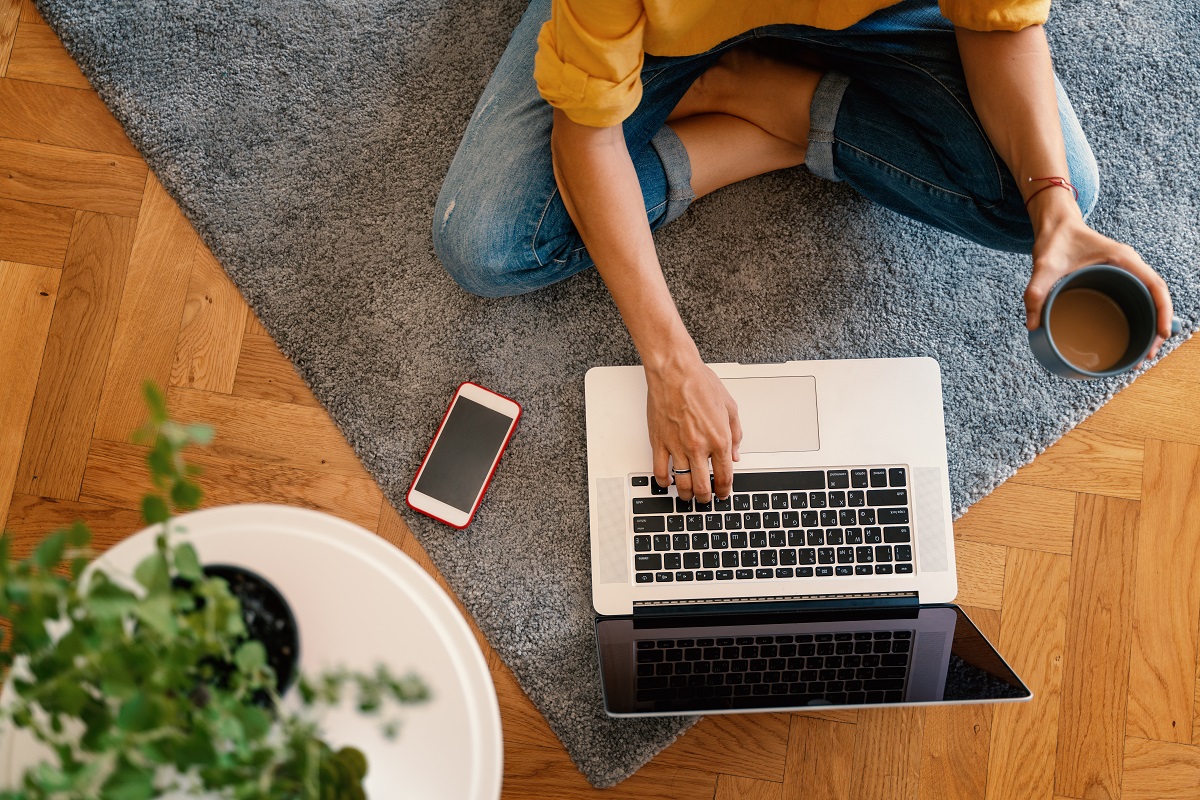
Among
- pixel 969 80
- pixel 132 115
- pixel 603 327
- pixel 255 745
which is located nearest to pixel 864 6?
pixel 969 80

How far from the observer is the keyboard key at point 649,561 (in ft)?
3.11

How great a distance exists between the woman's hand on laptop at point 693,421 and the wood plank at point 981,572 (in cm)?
38

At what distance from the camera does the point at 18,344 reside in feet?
3.55

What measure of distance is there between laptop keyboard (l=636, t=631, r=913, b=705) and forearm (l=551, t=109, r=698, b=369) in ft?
1.09

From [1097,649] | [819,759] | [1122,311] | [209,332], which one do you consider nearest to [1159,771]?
[1097,649]

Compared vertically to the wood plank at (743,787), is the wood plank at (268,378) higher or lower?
higher

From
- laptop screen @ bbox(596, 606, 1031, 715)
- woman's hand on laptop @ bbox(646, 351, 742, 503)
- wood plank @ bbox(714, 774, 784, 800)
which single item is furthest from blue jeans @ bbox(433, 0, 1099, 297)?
wood plank @ bbox(714, 774, 784, 800)

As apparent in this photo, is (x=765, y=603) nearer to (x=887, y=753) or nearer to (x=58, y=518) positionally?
(x=887, y=753)

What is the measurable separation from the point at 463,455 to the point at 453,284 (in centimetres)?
23

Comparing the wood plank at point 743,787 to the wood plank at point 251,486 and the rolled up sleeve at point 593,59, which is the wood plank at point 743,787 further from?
the rolled up sleeve at point 593,59

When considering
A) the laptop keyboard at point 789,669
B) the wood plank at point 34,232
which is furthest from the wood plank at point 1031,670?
the wood plank at point 34,232

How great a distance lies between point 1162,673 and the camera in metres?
1.04

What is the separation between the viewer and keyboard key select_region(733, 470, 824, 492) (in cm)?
Answer: 95

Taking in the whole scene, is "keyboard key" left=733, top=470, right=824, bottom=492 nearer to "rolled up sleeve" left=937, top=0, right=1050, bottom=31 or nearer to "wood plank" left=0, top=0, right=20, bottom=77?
"rolled up sleeve" left=937, top=0, right=1050, bottom=31
